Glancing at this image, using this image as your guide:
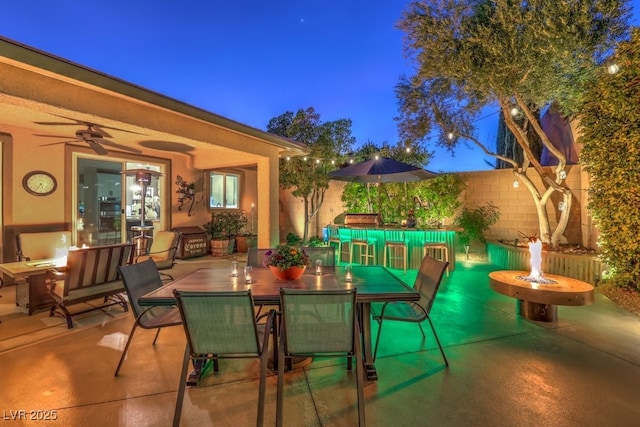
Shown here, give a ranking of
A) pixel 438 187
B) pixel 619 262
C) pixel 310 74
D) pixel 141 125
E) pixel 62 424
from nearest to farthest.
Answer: pixel 62 424, pixel 141 125, pixel 619 262, pixel 438 187, pixel 310 74

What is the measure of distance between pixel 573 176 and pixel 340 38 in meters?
19.5

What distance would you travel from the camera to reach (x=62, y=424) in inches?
77.4

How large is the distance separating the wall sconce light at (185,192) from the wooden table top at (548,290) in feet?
24.9

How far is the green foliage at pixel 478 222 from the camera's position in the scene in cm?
759

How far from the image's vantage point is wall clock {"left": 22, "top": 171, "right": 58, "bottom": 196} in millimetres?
5488

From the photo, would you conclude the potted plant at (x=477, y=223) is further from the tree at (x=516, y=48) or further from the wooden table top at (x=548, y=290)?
the wooden table top at (x=548, y=290)

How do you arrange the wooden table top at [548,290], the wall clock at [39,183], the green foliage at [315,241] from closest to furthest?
the wooden table top at [548,290]
the wall clock at [39,183]
the green foliage at [315,241]

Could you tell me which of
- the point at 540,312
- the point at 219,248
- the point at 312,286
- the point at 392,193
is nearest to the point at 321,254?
the point at 312,286

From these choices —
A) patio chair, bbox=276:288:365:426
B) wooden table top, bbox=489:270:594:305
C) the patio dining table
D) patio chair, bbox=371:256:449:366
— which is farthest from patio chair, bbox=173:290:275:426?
wooden table top, bbox=489:270:594:305

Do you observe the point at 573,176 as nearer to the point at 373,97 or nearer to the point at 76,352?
the point at 76,352

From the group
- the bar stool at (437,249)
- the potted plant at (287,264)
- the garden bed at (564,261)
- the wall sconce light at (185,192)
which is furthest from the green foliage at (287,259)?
the wall sconce light at (185,192)

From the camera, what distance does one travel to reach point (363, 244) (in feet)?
22.5

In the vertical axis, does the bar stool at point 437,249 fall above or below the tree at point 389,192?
below

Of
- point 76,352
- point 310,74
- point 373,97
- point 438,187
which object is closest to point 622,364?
point 76,352
